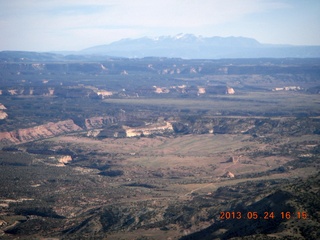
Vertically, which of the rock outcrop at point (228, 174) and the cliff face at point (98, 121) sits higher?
the rock outcrop at point (228, 174)

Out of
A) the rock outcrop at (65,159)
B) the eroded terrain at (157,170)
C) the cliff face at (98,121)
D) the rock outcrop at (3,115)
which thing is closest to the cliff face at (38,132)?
the eroded terrain at (157,170)

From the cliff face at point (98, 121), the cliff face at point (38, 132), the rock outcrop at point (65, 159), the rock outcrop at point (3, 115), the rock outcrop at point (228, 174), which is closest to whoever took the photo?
the rock outcrop at point (228, 174)

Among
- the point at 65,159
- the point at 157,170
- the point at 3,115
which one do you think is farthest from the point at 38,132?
the point at 157,170

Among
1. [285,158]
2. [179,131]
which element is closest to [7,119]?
[179,131]

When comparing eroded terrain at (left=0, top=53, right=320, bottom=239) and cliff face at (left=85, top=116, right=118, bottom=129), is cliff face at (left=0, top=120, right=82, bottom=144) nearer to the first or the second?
eroded terrain at (left=0, top=53, right=320, bottom=239)

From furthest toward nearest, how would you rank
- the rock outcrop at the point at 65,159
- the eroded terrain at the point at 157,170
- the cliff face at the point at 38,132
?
the cliff face at the point at 38,132
the rock outcrop at the point at 65,159
the eroded terrain at the point at 157,170

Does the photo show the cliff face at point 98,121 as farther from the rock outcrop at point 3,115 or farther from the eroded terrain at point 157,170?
the rock outcrop at point 3,115

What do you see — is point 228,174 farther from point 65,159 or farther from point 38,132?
point 38,132

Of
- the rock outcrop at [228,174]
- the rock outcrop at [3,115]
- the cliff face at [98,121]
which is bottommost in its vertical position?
the cliff face at [98,121]

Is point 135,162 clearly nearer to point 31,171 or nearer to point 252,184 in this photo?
point 31,171

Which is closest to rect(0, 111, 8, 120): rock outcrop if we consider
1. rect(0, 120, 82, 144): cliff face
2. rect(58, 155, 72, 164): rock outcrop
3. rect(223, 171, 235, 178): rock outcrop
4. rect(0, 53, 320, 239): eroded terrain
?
rect(0, 53, 320, 239): eroded terrain
